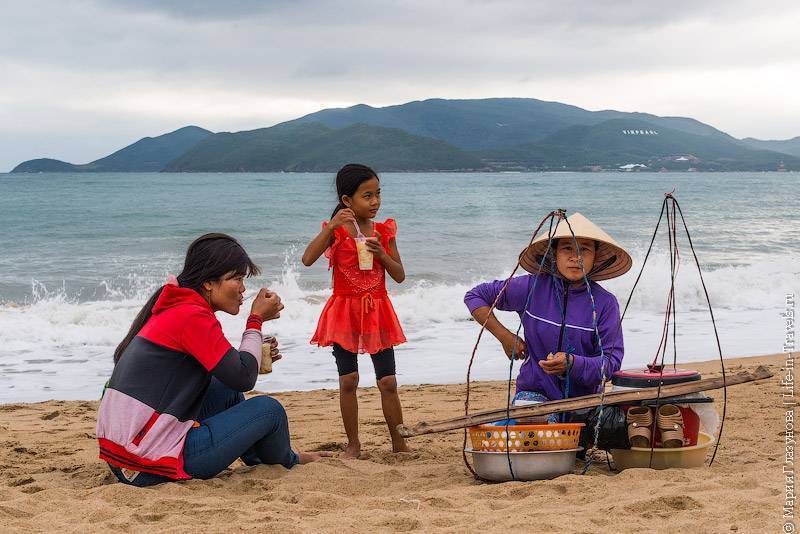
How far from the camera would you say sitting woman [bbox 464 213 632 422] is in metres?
3.92

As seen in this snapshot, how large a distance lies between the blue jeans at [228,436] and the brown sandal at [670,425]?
68.0 inches

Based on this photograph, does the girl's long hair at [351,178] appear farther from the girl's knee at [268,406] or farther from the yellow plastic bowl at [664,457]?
the yellow plastic bowl at [664,457]

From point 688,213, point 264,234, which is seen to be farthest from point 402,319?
point 688,213

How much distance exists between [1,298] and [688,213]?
25.1 meters

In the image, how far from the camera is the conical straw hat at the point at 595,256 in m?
3.96

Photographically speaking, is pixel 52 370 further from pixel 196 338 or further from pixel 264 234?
pixel 264 234

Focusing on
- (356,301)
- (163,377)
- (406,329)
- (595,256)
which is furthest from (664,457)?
(406,329)

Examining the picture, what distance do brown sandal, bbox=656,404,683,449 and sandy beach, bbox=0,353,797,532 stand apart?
0.51 ft

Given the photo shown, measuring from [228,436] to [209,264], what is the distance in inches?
30.6

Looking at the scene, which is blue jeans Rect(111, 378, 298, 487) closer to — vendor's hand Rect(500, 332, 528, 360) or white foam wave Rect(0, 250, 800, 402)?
vendor's hand Rect(500, 332, 528, 360)

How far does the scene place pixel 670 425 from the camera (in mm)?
3648

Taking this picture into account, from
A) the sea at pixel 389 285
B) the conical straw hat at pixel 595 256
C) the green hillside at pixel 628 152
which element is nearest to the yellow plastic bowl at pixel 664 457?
the conical straw hat at pixel 595 256

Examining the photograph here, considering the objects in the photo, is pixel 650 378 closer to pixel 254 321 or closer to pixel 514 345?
pixel 514 345

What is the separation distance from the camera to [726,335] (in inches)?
369
